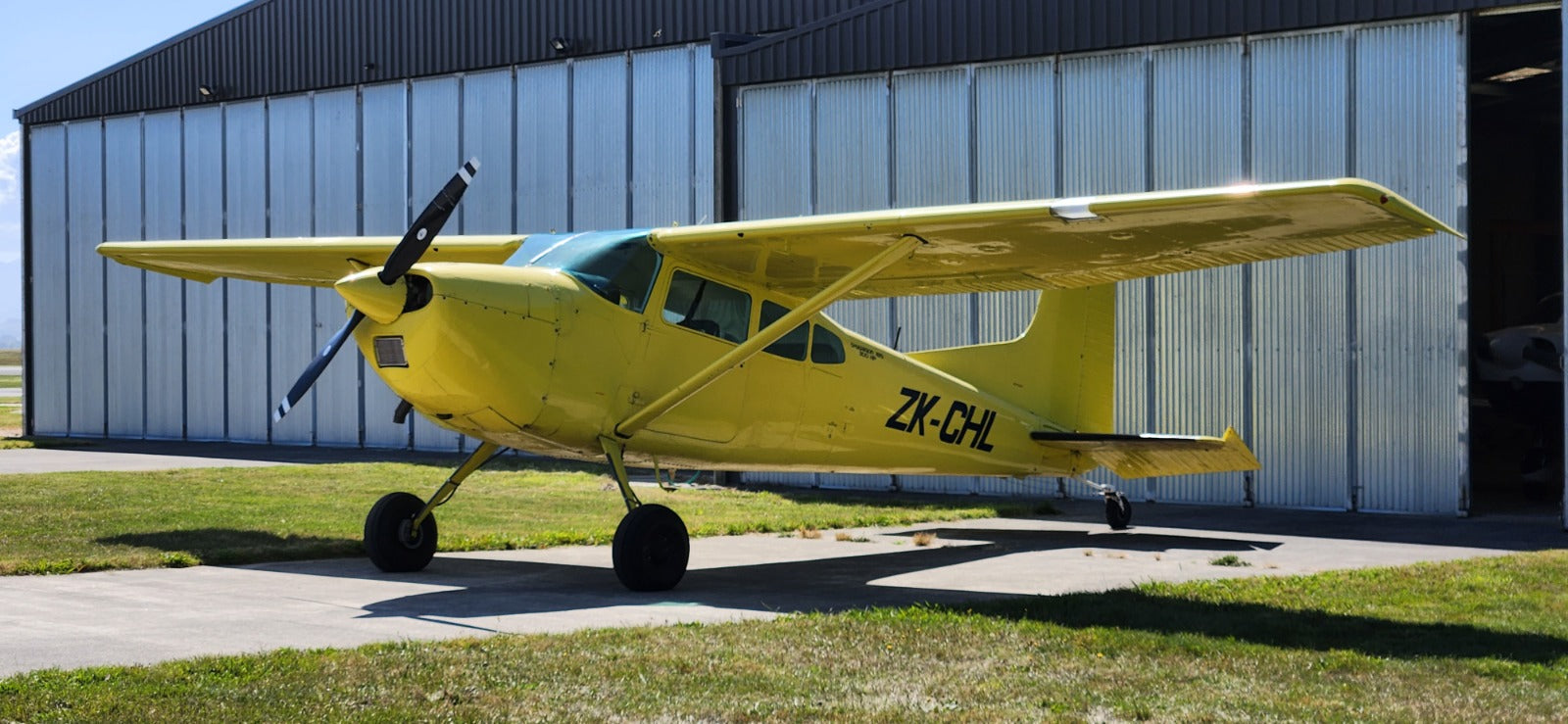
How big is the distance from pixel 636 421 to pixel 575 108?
16.4 m

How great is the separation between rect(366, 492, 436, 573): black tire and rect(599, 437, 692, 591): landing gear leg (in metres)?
1.96

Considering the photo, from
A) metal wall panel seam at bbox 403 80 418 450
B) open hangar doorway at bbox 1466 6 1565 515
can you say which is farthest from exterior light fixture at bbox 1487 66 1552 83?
metal wall panel seam at bbox 403 80 418 450

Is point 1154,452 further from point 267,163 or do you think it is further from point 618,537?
point 267,163

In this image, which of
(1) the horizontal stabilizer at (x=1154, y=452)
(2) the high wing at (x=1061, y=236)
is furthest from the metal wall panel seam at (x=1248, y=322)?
(2) the high wing at (x=1061, y=236)

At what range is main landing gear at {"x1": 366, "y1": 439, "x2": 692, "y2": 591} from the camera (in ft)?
33.9

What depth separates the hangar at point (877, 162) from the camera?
18.5 metres

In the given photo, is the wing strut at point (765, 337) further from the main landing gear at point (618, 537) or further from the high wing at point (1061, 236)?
the main landing gear at point (618, 537)

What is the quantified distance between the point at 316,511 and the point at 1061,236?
9070 mm

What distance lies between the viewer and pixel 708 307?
461 inches

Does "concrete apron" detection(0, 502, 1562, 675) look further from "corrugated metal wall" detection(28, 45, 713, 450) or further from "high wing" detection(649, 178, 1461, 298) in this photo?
"corrugated metal wall" detection(28, 45, 713, 450)

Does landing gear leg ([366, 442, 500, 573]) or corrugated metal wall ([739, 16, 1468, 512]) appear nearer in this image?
landing gear leg ([366, 442, 500, 573])

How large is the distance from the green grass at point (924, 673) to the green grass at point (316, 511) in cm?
522

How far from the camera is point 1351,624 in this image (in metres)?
8.74

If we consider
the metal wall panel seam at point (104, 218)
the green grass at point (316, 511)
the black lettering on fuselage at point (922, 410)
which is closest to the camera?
the green grass at point (316, 511)
